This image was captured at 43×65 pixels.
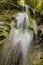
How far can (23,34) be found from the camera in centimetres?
906

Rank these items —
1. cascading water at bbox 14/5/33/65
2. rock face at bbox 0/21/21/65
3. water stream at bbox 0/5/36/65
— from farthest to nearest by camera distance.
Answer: cascading water at bbox 14/5/33/65 → water stream at bbox 0/5/36/65 → rock face at bbox 0/21/21/65

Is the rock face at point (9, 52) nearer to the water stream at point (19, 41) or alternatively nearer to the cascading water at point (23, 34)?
the water stream at point (19, 41)

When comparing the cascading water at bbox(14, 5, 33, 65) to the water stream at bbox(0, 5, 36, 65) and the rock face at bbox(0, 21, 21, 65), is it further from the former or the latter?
the rock face at bbox(0, 21, 21, 65)

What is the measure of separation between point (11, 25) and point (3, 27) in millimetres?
447

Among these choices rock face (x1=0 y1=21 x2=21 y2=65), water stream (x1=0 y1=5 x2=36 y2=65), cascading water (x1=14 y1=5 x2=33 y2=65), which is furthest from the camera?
cascading water (x1=14 y1=5 x2=33 y2=65)

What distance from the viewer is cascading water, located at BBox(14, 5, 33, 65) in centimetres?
847

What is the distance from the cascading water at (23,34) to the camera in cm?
847

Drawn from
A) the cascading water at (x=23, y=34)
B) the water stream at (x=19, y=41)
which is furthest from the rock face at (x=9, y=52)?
the cascading water at (x=23, y=34)

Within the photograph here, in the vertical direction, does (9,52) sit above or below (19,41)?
below

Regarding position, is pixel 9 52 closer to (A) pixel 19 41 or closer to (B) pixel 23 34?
(A) pixel 19 41


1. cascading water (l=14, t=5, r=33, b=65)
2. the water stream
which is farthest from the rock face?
cascading water (l=14, t=5, r=33, b=65)

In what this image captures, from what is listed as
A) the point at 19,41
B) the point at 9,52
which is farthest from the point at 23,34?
the point at 9,52

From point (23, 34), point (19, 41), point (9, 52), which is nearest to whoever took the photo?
point (9, 52)

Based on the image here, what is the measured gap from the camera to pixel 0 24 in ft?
30.9
